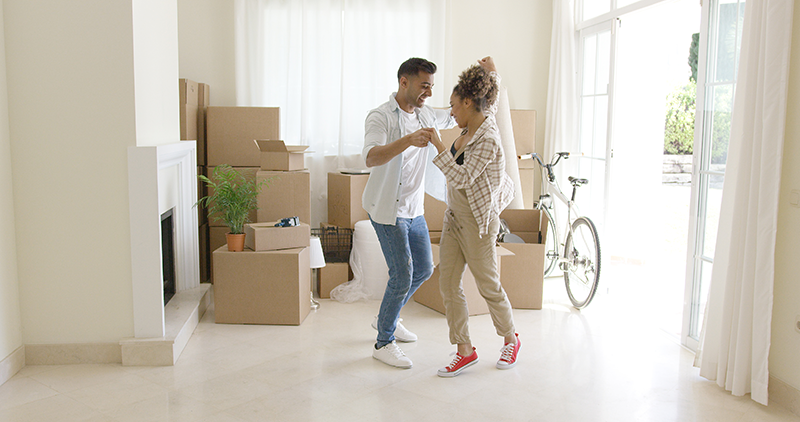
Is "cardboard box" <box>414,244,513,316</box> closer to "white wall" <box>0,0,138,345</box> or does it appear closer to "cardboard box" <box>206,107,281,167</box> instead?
"cardboard box" <box>206,107,281,167</box>

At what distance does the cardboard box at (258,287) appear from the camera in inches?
132

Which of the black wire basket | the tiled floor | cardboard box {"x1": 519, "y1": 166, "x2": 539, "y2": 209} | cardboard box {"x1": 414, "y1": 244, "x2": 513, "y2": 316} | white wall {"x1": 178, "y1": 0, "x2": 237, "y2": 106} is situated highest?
white wall {"x1": 178, "y1": 0, "x2": 237, "y2": 106}

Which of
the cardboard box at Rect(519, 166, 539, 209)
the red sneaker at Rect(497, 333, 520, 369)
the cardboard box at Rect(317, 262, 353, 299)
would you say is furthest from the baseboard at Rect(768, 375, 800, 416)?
the cardboard box at Rect(317, 262, 353, 299)

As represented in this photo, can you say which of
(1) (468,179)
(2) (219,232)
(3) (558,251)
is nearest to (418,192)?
(1) (468,179)

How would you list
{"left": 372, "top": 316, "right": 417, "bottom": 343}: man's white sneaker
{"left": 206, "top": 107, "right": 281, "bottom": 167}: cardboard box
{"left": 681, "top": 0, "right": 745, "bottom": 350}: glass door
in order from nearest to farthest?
1. {"left": 681, "top": 0, "right": 745, "bottom": 350}: glass door
2. {"left": 372, "top": 316, "right": 417, "bottom": 343}: man's white sneaker
3. {"left": 206, "top": 107, "right": 281, "bottom": 167}: cardboard box

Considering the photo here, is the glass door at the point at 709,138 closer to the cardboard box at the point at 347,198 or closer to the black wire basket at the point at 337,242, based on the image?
the cardboard box at the point at 347,198

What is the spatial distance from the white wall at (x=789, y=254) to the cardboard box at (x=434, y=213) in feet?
7.27

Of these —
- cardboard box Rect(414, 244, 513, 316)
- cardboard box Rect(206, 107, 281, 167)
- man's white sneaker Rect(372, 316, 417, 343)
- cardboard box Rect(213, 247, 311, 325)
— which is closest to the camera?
man's white sneaker Rect(372, 316, 417, 343)

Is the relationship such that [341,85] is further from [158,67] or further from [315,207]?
[158,67]

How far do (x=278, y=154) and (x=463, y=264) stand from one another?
5.46ft

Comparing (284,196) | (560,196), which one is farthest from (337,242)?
(560,196)

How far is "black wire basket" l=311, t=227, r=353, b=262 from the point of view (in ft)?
14.0

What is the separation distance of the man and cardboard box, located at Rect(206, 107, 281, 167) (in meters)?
1.74

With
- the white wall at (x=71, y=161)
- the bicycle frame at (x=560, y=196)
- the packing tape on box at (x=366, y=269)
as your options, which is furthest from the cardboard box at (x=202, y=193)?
the bicycle frame at (x=560, y=196)
